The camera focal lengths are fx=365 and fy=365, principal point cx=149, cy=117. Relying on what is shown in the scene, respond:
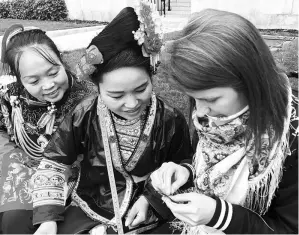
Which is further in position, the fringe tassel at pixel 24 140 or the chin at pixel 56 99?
the fringe tassel at pixel 24 140

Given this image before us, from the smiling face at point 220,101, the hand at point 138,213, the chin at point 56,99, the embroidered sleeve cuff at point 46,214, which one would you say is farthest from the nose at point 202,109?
the chin at point 56,99

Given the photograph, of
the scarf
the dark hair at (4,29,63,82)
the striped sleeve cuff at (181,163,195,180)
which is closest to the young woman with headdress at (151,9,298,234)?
the scarf

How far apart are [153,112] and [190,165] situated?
360mm

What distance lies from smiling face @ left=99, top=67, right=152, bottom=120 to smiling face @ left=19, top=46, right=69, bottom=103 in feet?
2.10

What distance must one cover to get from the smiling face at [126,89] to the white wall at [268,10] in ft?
21.0

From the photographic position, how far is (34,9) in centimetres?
1448

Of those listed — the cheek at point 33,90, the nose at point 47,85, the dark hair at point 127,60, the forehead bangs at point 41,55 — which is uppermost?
the dark hair at point 127,60

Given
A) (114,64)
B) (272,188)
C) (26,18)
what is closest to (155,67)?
(114,64)

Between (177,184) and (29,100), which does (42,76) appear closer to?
(29,100)

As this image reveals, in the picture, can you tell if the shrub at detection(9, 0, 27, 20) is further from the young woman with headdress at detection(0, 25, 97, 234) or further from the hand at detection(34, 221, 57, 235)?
the hand at detection(34, 221, 57, 235)

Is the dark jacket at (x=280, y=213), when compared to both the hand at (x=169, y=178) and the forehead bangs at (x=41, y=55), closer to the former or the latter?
the hand at (x=169, y=178)

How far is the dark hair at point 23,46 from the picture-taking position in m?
2.38

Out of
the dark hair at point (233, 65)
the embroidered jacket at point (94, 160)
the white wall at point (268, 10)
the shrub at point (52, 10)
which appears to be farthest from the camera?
the shrub at point (52, 10)

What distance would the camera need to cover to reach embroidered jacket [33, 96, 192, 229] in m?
2.02
